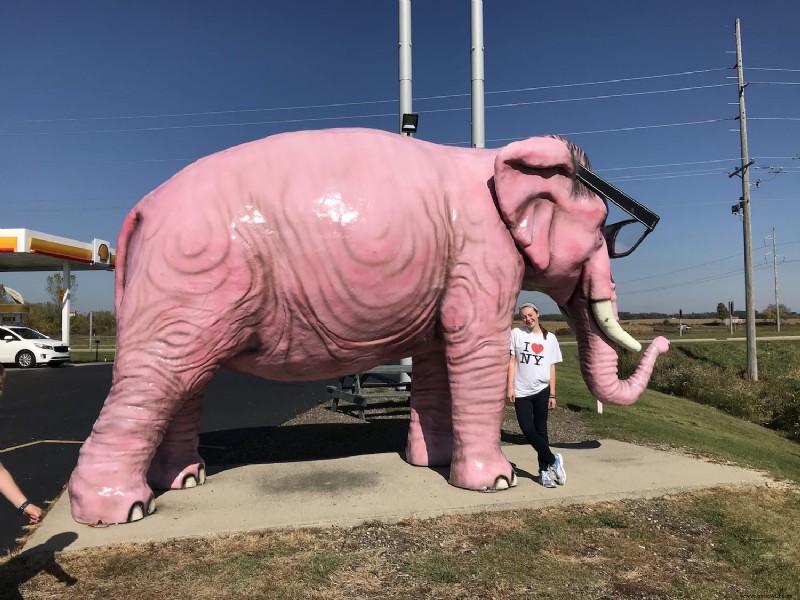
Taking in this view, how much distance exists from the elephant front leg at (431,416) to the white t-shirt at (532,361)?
2.54 ft

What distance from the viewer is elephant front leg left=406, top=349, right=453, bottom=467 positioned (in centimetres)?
530

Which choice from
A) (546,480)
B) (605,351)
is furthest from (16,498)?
(605,351)

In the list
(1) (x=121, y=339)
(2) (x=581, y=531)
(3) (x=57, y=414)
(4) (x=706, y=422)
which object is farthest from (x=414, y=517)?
(4) (x=706, y=422)

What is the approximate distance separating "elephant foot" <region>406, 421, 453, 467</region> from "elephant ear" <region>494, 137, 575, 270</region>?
1848 millimetres

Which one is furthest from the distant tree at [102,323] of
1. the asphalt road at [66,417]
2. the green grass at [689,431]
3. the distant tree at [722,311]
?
the distant tree at [722,311]

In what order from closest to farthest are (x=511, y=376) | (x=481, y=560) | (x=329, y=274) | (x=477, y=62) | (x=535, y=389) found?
(x=481, y=560)
(x=329, y=274)
(x=535, y=389)
(x=511, y=376)
(x=477, y=62)

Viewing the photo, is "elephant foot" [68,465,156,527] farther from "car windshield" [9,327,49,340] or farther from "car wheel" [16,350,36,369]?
"car windshield" [9,327,49,340]

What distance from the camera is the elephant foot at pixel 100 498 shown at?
12.1 ft

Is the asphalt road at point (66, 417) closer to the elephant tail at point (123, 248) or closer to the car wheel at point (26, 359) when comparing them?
the elephant tail at point (123, 248)

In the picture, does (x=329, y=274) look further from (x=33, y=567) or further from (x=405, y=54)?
(x=405, y=54)

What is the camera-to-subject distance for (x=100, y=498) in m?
3.70

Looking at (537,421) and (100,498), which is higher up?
(537,421)

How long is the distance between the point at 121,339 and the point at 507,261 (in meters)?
2.72

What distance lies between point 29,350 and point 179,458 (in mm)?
18877
